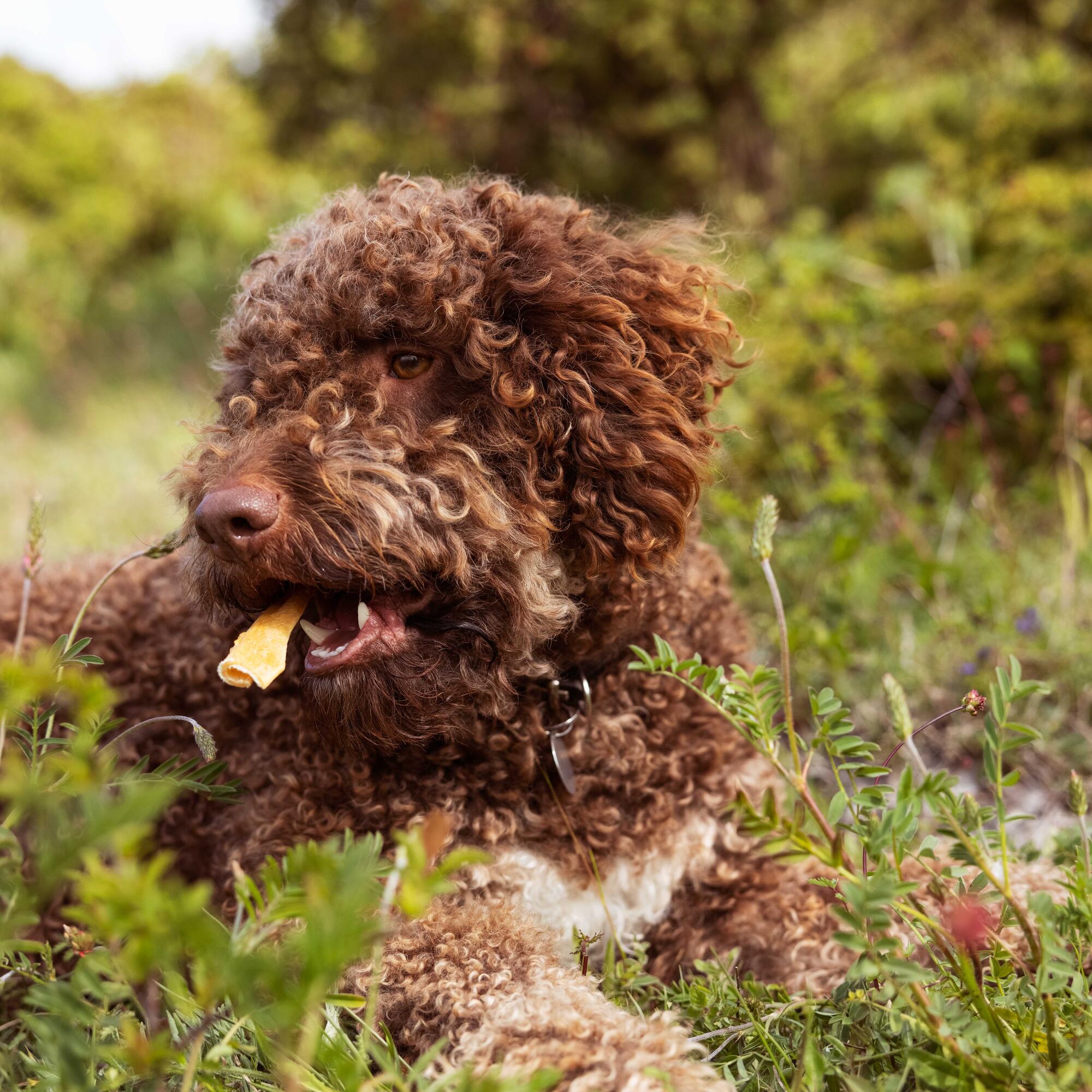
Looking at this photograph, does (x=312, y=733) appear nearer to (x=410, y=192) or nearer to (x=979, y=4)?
(x=410, y=192)

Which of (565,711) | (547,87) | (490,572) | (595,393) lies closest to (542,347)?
(595,393)

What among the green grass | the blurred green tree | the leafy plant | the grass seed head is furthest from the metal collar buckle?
the blurred green tree

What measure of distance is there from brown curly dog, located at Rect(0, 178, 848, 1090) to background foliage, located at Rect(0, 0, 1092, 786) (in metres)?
0.45

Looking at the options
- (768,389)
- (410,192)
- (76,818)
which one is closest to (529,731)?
(76,818)

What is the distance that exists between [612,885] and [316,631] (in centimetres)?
91

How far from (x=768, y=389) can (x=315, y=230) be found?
2.92 m

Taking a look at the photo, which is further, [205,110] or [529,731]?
[205,110]

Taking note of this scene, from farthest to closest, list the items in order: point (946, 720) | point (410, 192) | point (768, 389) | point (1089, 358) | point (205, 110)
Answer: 1. point (205, 110)
2. point (768, 389)
3. point (1089, 358)
4. point (946, 720)
5. point (410, 192)

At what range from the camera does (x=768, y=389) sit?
501 cm

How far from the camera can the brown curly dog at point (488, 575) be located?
213cm

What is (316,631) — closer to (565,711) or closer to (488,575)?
(488,575)

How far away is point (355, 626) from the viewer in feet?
7.32

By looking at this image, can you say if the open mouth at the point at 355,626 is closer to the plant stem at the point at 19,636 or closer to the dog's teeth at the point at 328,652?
the dog's teeth at the point at 328,652

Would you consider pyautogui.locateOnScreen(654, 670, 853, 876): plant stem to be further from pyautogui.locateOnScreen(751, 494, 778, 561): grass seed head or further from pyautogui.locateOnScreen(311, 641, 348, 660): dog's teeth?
pyautogui.locateOnScreen(311, 641, 348, 660): dog's teeth
